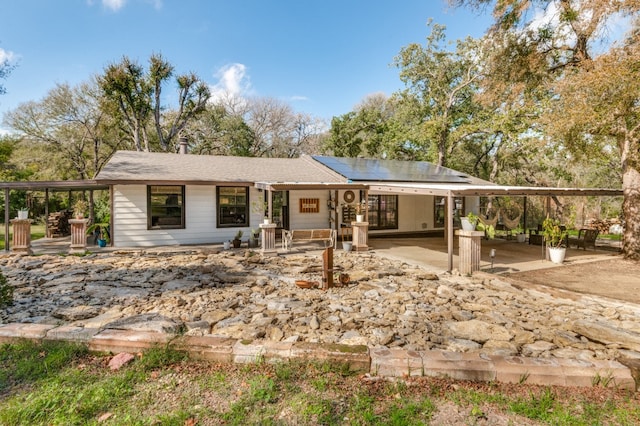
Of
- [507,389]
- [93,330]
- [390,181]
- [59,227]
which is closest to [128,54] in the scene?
[59,227]

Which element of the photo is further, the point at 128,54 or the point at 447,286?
the point at 128,54

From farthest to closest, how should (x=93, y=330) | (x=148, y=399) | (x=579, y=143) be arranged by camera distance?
1. (x=579, y=143)
2. (x=93, y=330)
3. (x=148, y=399)

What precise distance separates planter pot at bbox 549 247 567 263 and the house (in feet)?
11.4

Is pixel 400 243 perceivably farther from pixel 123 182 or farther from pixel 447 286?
pixel 123 182

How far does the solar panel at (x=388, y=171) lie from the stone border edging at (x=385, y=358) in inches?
351

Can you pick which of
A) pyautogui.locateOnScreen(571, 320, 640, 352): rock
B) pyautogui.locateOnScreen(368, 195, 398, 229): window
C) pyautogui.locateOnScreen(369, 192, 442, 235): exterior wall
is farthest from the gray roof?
pyautogui.locateOnScreen(571, 320, 640, 352): rock

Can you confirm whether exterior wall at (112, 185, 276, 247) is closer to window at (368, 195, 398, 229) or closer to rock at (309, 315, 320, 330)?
window at (368, 195, 398, 229)

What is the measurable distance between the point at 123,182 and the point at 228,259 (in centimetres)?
400

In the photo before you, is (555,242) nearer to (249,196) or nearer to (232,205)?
(249,196)

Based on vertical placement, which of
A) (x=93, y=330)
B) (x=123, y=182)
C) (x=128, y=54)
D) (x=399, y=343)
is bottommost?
(x=399, y=343)

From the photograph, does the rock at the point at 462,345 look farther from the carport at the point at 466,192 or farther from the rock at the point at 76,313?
the rock at the point at 76,313

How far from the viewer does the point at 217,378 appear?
266 centimetres

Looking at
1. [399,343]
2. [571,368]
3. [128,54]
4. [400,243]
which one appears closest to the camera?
[571,368]

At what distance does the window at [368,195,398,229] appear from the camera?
13.1 metres
